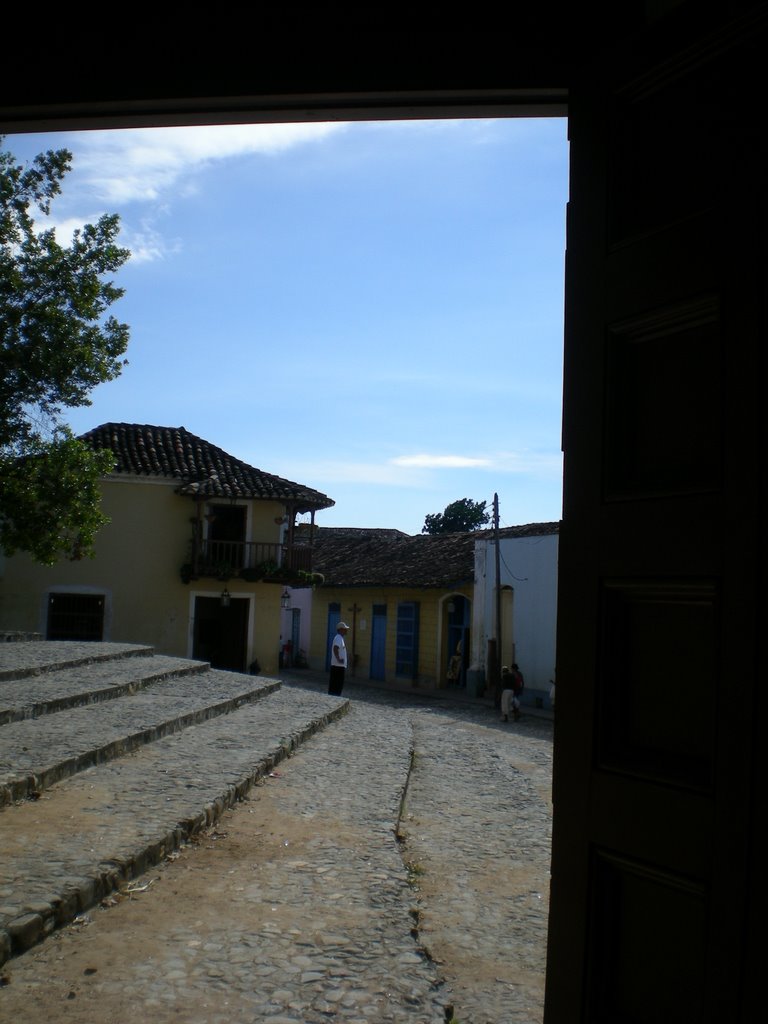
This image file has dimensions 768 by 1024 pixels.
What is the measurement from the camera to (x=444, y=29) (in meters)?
2.00

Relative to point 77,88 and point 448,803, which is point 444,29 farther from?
point 448,803

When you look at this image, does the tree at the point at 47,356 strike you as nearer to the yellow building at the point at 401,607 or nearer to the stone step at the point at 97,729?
the stone step at the point at 97,729

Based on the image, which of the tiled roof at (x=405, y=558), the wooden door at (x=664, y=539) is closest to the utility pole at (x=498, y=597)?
the tiled roof at (x=405, y=558)

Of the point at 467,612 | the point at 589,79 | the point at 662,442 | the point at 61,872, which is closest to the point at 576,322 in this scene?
the point at 662,442

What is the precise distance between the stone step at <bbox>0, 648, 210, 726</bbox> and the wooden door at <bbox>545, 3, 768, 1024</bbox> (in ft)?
22.9

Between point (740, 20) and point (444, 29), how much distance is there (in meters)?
0.77

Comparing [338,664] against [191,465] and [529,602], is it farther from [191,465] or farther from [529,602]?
[191,465]

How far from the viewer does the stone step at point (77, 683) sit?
820 centimetres

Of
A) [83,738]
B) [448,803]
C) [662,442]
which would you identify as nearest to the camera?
[662,442]

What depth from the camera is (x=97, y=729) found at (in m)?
7.64

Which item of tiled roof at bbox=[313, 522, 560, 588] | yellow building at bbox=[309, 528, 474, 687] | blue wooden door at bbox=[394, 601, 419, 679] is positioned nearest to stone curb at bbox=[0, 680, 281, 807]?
tiled roof at bbox=[313, 522, 560, 588]

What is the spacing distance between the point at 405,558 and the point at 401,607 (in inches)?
72.2

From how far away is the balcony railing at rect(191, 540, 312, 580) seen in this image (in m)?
22.5

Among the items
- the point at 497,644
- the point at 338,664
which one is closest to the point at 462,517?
the point at 497,644
